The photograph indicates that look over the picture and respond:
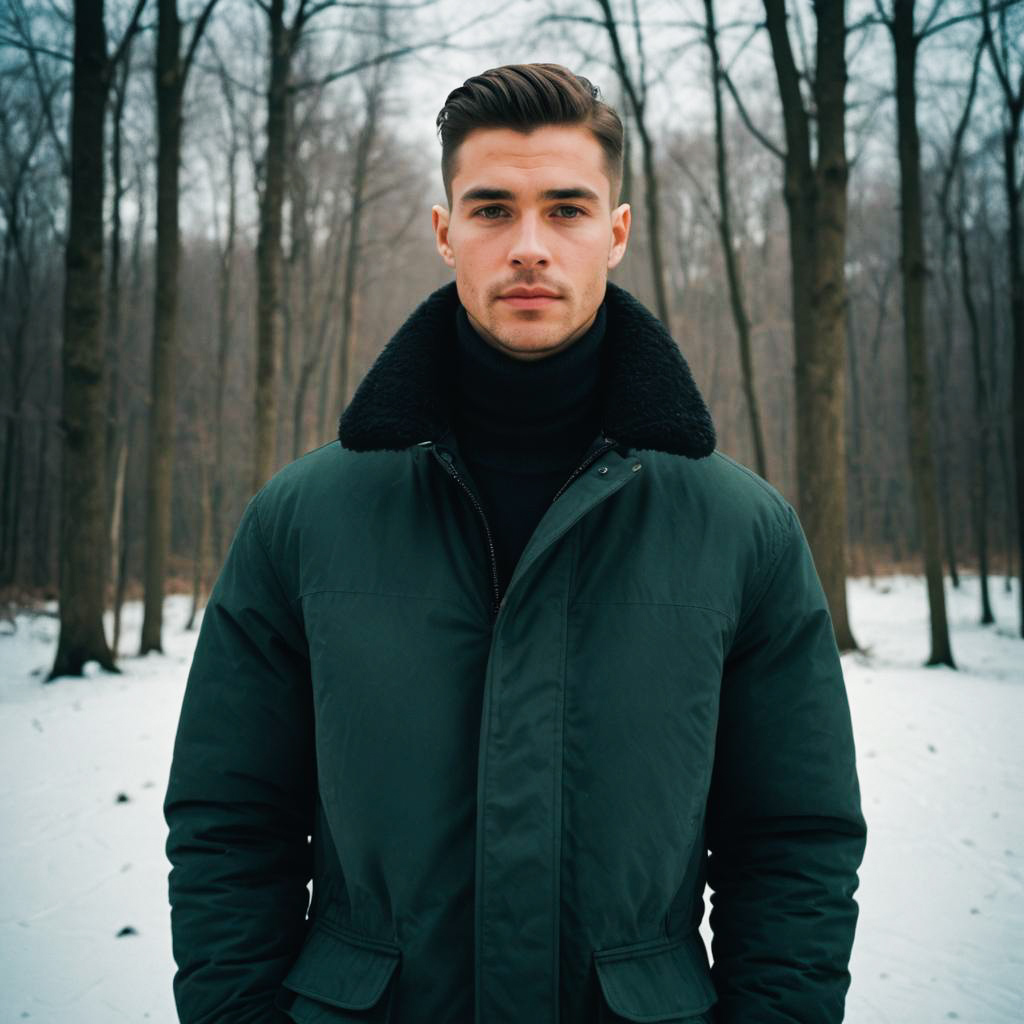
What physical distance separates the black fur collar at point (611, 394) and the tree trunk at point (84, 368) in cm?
882

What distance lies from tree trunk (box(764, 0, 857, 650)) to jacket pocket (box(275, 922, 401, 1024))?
853 cm

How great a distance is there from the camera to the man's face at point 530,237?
159 centimetres

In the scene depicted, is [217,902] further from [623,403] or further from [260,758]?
[623,403]

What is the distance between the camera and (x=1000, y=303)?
3003 cm

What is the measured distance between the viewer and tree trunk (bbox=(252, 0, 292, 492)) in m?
10.2

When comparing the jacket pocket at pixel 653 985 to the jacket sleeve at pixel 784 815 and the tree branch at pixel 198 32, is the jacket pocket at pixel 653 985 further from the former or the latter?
the tree branch at pixel 198 32

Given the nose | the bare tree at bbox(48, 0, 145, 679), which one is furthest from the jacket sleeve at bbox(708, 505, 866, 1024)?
the bare tree at bbox(48, 0, 145, 679)

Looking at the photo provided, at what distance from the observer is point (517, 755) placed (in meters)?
1.31

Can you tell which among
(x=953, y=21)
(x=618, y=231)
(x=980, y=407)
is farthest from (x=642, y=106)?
(x=618, y=231)

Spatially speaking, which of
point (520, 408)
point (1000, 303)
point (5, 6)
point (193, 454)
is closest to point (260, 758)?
point (520, 408)

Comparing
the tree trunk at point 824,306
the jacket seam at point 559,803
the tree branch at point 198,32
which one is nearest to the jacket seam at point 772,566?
the jacket seam at point 559,803

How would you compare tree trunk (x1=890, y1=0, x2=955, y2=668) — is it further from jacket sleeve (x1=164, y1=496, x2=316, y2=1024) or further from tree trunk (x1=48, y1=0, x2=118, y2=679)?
jacket sleeve (x1=164, y1=496, x2=316, y2=1024)

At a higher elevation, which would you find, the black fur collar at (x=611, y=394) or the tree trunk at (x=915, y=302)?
the tree trunk at (x=915, y=302)

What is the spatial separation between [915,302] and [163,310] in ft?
34.7
